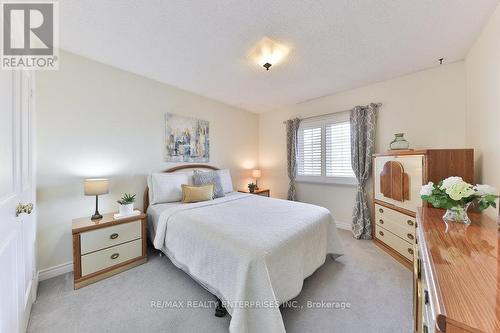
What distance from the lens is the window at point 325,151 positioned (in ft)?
11.1

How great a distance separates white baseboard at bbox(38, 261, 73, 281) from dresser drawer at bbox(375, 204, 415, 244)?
396 cm

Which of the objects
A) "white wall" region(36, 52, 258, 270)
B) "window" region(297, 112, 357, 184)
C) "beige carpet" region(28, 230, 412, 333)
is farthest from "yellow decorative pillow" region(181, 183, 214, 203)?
"window" region(297, 112, 357, 184)

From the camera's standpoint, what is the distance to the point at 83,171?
2.29 meters

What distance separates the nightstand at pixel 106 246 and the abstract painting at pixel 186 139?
1217 mm

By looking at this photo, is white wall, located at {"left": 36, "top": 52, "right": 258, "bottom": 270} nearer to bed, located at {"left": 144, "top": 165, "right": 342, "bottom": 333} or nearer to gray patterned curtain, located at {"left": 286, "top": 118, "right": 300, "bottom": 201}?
bed, located at {"left": 144, "top": 165, "right": 342, "bottom": 333}

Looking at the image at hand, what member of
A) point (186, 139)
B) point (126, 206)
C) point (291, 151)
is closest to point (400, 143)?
point (291, 151)

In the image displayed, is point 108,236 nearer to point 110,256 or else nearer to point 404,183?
point 110,256

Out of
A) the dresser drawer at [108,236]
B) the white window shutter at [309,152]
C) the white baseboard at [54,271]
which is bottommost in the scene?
the white baseboard at [54,271]

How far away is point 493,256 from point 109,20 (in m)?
3.02

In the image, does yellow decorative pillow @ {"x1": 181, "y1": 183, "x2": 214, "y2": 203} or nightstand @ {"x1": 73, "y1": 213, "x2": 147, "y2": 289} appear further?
yellow decorative pillow @ {"x1": 181, "y1": 183, "x2": 214, "y2": 203}

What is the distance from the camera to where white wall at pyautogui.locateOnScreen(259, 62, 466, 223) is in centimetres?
244

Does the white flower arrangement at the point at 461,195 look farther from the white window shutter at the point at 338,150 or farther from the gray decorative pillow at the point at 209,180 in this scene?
the gray decorative pillow at the point at 209,180

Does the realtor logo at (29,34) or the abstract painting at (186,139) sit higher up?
the realtor logo at (29,34)

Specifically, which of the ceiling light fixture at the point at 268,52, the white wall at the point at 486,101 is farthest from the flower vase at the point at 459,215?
the ceiling light fixture at the point at 268,52
